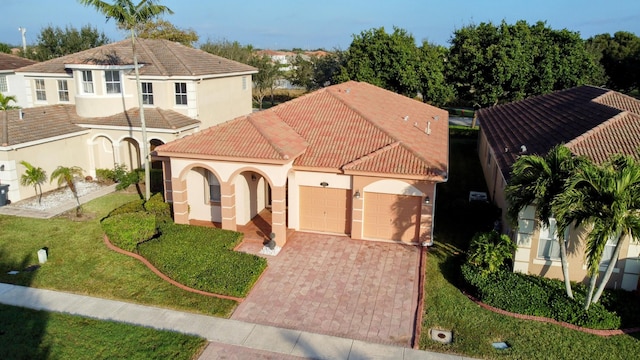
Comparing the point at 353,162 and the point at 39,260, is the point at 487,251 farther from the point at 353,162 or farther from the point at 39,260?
the point at 39,260

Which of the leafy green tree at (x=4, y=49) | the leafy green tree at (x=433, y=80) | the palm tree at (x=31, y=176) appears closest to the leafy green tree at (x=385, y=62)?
the leafy green tree at (x=433, y=80)

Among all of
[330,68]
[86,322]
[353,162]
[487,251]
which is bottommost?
[86,322]

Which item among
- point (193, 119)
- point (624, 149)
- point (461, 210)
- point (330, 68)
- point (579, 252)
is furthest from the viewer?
point (330, 68)

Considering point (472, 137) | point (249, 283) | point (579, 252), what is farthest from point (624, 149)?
point (472, 137)

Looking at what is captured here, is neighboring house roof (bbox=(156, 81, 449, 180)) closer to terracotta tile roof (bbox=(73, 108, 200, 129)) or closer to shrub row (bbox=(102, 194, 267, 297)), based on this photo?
shrub row (bbox=(102, 194, 267, 297))

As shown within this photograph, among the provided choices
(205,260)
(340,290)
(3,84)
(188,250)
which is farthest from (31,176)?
(3,84)

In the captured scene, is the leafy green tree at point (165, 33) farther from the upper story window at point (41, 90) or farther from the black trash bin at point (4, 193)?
the black trash bin at point (4, 193)
